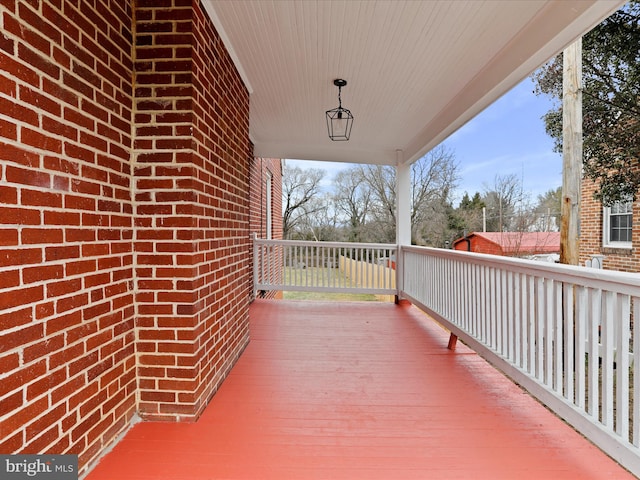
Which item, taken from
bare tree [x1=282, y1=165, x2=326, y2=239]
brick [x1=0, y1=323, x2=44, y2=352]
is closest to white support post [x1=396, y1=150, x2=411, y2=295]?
brick [x1=0, y1=323, x2=44, y2=352]

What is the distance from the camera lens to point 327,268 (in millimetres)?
5602

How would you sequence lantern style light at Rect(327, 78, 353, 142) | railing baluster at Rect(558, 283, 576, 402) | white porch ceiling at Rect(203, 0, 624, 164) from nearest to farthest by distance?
railing baluster at Rect(558, 283, 576, 402) < white porch ceiling at Rect(203, 0, 624, 164) < lantern style light at Rect(327, 78, 353, 142)

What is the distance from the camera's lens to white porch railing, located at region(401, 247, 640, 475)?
1518mm

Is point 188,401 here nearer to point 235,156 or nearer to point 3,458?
point 3,458

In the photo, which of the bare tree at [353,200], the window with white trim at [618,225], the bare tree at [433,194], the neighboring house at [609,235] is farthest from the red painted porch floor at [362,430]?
the bare tree at [353,200]

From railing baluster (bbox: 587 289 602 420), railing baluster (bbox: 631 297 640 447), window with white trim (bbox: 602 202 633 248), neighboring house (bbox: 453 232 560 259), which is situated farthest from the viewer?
neighboring house (bbox: 453 232 560 259)

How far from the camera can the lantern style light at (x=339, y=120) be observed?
10.7ft

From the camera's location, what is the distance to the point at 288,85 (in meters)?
3.31

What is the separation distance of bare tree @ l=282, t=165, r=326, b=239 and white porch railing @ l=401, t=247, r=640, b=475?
16.4 metres

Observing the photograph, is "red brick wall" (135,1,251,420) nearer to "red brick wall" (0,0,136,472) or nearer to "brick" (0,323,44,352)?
"red brick wall" (0,0,136,472)

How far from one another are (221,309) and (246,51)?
2083 millimetres

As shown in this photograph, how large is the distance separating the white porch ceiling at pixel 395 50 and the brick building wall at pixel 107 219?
47 cm

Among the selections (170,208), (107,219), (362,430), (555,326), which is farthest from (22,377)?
(555,326)

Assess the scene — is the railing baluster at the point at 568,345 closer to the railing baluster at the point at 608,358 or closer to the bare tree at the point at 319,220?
the railing baluster at the point at 608,358
